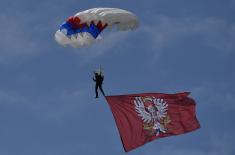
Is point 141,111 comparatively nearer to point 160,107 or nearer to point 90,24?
point 160,107

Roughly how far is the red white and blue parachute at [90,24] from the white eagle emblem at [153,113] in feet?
12.7

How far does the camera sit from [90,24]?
65.6 meters

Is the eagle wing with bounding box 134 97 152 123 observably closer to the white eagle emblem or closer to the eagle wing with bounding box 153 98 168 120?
the white eagle emblem

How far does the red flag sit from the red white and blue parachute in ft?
11.2

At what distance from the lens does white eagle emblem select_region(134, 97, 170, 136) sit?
6506cm

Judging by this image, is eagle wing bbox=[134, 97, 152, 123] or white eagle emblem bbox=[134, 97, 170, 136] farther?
eagle wing bbox=[134, 97, 152, 123]

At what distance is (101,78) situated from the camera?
214 feet

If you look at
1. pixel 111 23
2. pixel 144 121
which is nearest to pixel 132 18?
→ pixel 111 23

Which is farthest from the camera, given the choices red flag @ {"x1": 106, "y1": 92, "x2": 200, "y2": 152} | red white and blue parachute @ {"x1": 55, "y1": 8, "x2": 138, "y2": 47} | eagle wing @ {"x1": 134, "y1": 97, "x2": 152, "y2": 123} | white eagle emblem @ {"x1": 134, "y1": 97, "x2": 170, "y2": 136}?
eagle wing @ {"x1": 134, "y1": 97, "x2": 152, "y2": 123}

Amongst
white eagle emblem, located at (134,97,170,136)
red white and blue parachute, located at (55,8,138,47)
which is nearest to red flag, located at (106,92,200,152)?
white eagle emblem, located at (134,97,170,136)

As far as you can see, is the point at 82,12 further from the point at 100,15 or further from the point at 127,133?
the point at 127,133

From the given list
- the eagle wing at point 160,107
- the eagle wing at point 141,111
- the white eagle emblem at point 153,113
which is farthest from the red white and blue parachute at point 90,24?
the eagle wing at point 160,107

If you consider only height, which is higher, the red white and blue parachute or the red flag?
the red white and blue parachute

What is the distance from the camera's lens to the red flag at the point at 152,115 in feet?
210
